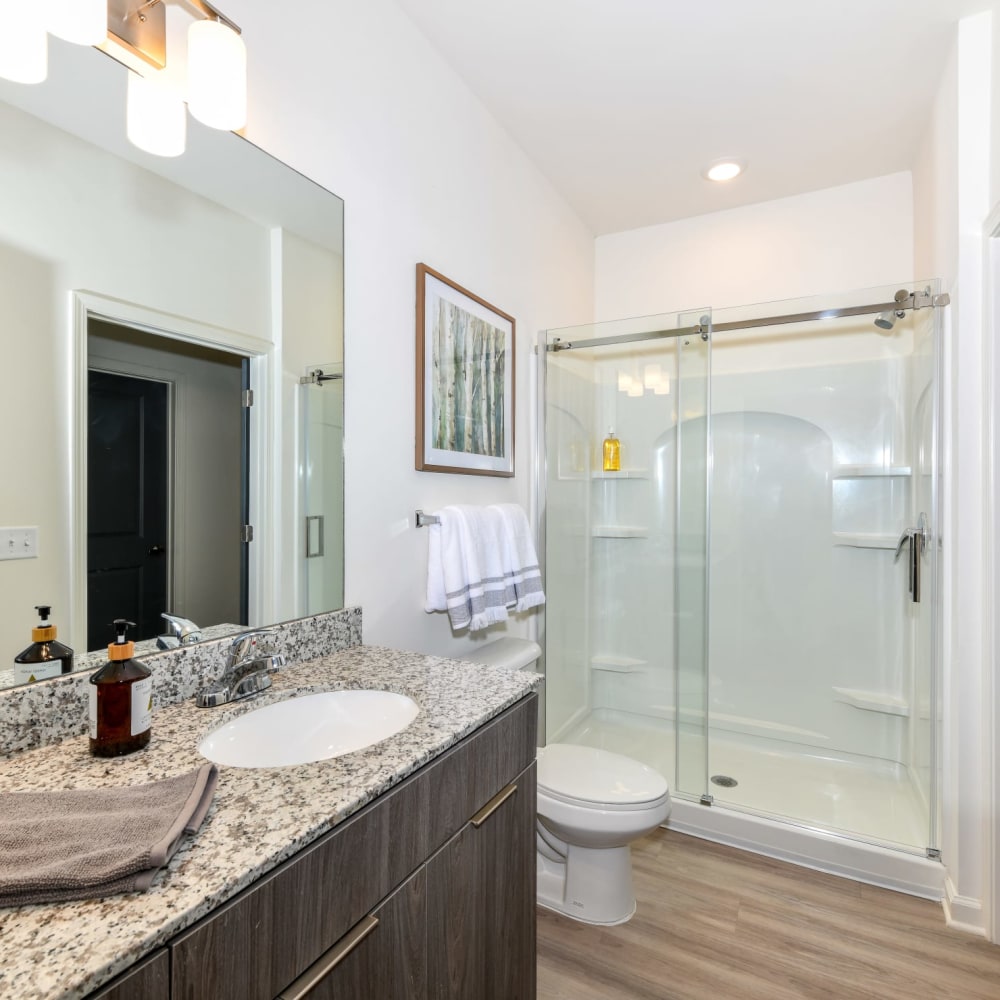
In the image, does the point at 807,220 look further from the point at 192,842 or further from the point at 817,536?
the point at 192,842

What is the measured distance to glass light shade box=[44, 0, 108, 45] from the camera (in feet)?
2.97

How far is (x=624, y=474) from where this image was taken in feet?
9.12

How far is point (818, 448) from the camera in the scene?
2721 mm

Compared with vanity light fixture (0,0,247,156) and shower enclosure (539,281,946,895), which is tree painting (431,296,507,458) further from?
vanity light fixture (0,0,247,156)

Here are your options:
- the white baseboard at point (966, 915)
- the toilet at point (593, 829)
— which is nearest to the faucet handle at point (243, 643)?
the toilet at point (593, 829)

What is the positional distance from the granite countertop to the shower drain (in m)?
1.59

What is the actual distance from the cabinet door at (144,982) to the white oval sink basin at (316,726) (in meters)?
0.50

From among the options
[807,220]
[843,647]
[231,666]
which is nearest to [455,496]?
[231,666]

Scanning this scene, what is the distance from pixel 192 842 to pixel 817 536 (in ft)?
9.02

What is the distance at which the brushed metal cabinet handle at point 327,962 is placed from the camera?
69 cm

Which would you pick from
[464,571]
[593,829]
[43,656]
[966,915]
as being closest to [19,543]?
[43,656]

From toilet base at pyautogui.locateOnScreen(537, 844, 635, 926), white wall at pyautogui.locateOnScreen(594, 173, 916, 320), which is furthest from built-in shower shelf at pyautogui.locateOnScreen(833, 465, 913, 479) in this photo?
toilet base at pyautogui.locateOnScreen(537, 844, 635, 926)

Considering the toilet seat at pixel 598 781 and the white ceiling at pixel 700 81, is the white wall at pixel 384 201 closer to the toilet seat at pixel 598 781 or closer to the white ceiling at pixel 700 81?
the white ceiling at pixel 700 81

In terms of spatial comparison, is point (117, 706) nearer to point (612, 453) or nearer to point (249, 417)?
point (249, 417)
